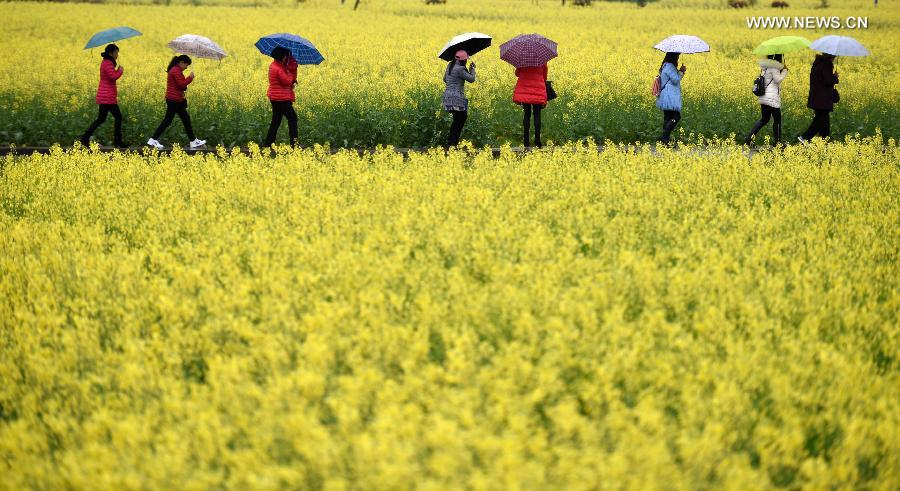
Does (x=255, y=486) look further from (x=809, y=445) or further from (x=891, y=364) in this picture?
(x=891, y=364)

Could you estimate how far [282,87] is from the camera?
11.4m

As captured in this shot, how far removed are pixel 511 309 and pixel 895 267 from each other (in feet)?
8.98

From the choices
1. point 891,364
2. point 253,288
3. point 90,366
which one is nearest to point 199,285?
point 253,288

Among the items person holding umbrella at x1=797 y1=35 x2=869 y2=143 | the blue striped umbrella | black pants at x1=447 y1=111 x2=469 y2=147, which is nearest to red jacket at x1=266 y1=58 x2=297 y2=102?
the blue striped umbrella

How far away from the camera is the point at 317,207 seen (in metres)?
6.87

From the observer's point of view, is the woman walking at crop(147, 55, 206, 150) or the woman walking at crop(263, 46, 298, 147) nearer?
the woman walking at crop(263, 46, 298, 147)

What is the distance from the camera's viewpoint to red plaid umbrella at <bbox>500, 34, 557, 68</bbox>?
Answer: 11.6m

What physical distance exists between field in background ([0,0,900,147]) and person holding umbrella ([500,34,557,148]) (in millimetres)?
1072

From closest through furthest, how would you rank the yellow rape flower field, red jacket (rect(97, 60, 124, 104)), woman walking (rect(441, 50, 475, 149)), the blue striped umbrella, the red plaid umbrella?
the yellow rape flower field < woman walking (rect(441, 50, 475, 149)) < the blue striped umbrella < the red plaid umbrella < red jacket (rect(97, 60, 124, 104))

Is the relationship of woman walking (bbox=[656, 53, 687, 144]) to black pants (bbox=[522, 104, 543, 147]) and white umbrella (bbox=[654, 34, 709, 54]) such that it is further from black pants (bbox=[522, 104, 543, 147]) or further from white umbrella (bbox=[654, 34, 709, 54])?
black pants (bbox=[522, 104, 543, 147])

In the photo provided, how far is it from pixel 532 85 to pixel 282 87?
3561 millimetres

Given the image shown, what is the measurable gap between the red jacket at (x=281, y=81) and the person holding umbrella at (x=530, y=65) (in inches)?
118
